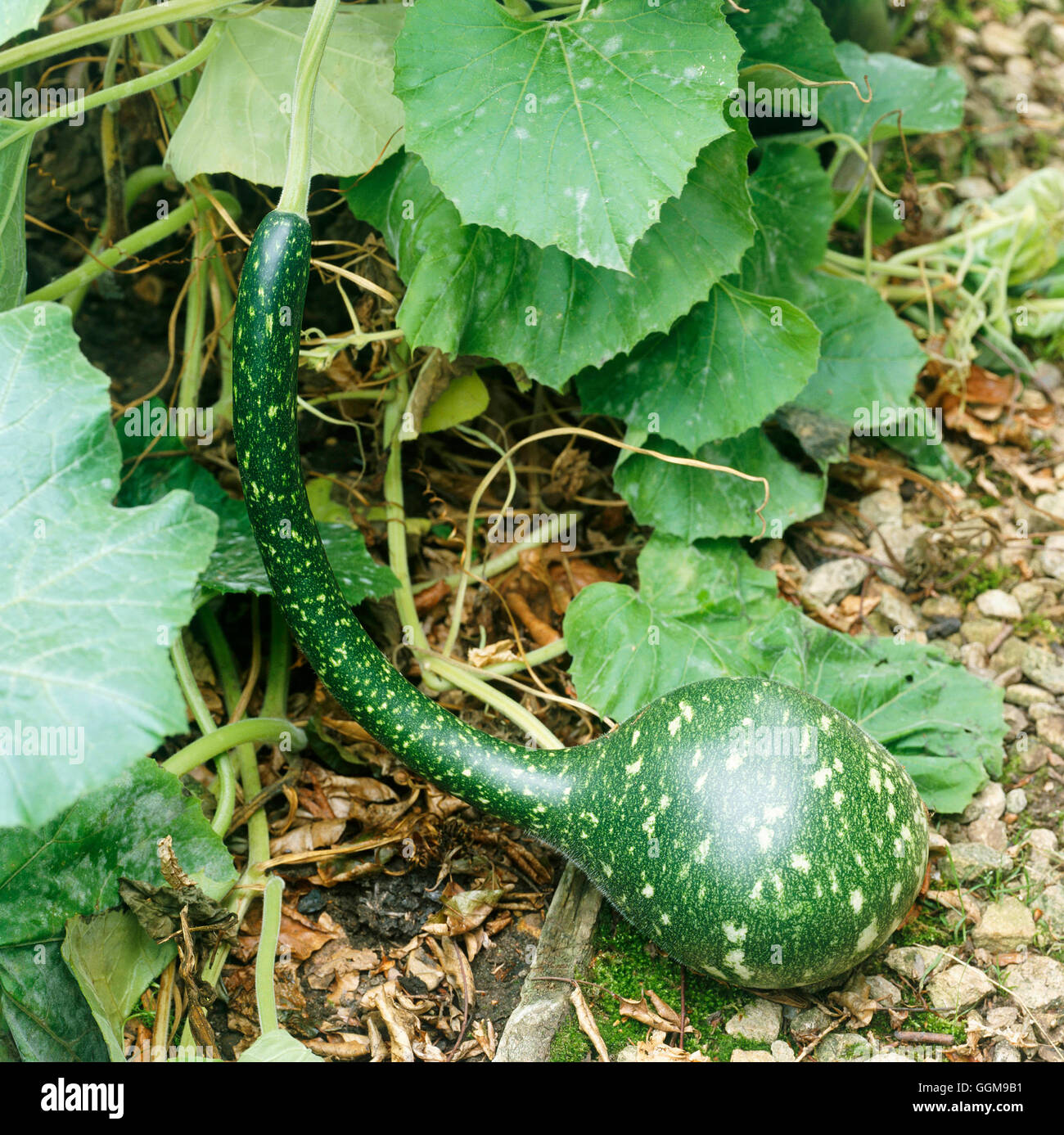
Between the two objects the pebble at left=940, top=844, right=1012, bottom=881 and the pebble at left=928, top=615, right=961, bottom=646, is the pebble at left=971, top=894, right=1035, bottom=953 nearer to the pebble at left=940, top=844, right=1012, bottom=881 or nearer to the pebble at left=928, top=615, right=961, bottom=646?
the pebble at left=940, top=844, right=1012, bottom=881

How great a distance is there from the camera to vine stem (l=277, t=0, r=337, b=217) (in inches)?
55.9

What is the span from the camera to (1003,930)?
1666 mm

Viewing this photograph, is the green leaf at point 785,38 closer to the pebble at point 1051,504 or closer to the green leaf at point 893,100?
the green leaf at point 893,100

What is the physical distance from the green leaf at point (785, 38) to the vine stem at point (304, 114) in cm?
100

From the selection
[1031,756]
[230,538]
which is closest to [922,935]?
[1031,756]

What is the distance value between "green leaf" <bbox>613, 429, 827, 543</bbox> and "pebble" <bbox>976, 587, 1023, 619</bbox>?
445 millimetres

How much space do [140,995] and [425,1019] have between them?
45 cm

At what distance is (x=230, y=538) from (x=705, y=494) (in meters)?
0.98

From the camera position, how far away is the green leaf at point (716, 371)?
77.5 inches

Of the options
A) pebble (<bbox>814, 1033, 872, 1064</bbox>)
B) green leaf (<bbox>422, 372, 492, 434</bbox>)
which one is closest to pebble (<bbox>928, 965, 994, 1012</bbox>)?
pebble (<bbox>814, 1033, 872, 1064</bbox>)

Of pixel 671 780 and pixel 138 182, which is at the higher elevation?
pixel 138 182

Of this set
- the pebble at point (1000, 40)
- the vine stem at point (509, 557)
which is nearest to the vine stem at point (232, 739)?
the vine stem at point (509, 557)

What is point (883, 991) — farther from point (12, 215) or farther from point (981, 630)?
point (12, 215)

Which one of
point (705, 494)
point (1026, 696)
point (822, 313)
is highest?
point (822, 313)
